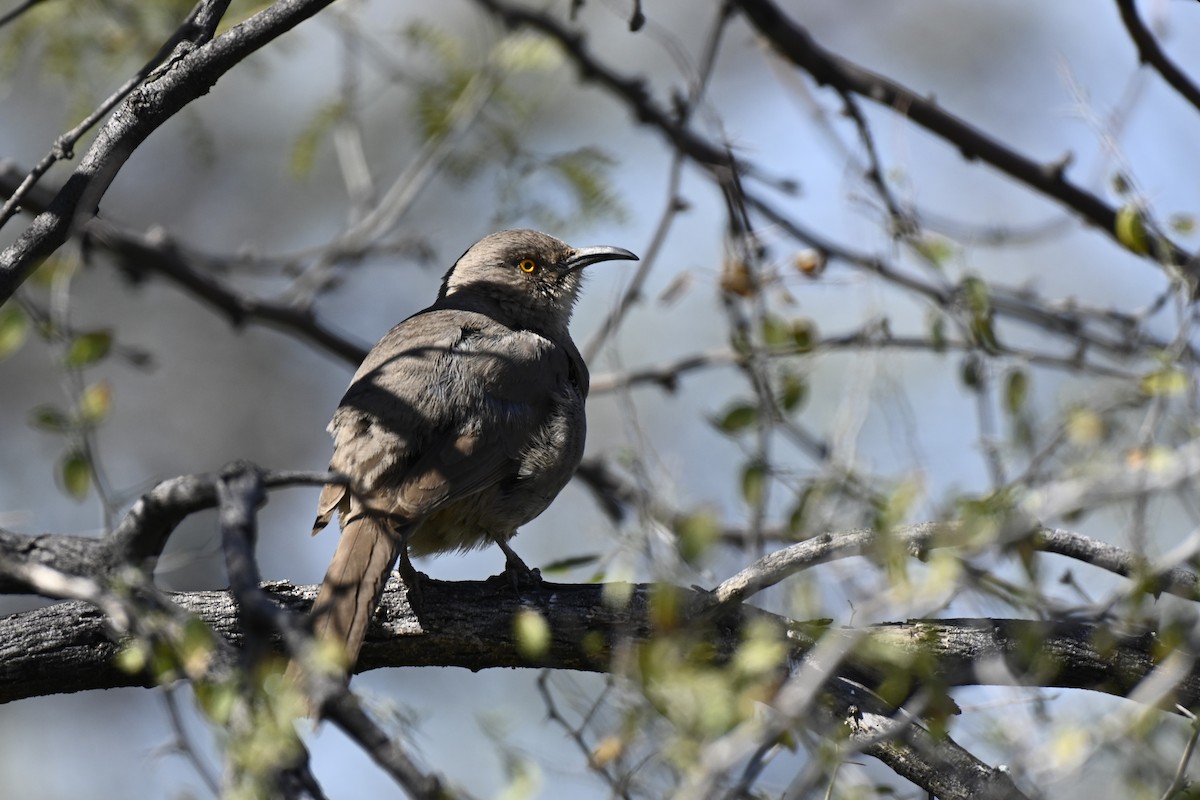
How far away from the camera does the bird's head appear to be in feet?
22.3

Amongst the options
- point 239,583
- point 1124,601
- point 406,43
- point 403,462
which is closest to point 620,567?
point 239,583

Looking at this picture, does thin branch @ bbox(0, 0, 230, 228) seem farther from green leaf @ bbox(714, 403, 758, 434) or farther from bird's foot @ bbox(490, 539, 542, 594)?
green leaf @ bbox(714, 403, 758, 434)

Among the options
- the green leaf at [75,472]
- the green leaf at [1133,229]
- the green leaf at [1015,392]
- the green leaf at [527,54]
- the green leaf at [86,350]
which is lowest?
the green leaf at [75,472]

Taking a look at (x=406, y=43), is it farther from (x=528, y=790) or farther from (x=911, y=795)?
(x=528, y=790)

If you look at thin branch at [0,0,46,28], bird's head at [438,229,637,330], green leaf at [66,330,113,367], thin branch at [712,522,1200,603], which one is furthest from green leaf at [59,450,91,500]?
bird's head at [438,229,637,330]

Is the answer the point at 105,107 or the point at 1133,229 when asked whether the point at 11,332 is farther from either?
the point at 1133,229

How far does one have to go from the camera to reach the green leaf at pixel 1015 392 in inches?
169

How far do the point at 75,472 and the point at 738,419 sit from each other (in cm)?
211

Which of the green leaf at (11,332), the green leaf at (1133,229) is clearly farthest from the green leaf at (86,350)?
the green leaf at (1133,229)

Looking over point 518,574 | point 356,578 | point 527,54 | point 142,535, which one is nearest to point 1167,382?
point 518,574

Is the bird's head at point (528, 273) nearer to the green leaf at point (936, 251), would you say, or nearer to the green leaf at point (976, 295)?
the green leaf at point (936, 251)

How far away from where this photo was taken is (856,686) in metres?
4.04

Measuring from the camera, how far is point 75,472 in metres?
3.51

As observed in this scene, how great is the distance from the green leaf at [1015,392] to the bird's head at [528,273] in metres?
2.95
